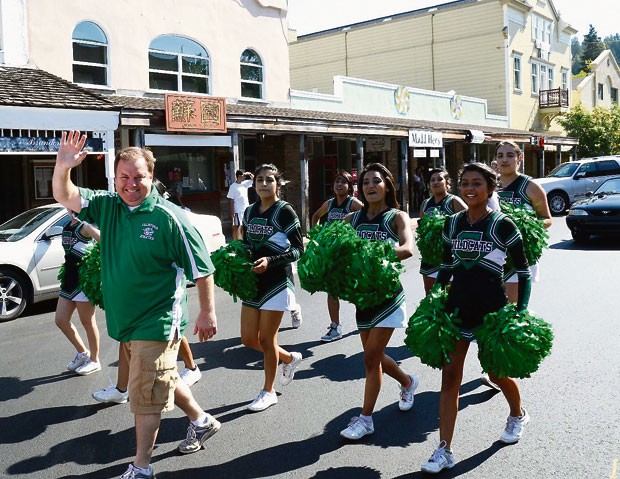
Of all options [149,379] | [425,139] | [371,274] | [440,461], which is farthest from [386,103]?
[149,379]

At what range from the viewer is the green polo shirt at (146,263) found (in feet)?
12.1

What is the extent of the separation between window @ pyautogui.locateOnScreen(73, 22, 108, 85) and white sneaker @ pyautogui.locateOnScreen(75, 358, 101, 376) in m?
10.6

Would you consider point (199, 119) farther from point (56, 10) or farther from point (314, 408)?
point (314, 408)

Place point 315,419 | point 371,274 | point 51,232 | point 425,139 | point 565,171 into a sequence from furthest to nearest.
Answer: point 565,171 < point 425,139 < point 51,232 < point 315,419 < point 371,274

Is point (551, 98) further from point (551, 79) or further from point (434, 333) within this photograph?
point (434, 333)

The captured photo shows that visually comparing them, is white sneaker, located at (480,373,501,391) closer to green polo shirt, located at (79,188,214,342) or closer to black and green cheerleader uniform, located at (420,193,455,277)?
black and green cheerleader uniform, located at (420,193,455,277)

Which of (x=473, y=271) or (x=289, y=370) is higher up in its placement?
(x=473, y=271)

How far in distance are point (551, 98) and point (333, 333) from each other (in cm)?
3369

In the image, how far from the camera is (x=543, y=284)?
10.2 metres

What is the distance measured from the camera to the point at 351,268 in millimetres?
4410

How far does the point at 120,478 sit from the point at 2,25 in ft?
40.8

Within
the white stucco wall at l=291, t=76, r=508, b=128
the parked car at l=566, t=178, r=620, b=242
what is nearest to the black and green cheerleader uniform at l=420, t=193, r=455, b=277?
the parked car at l=566, t=178, r=620, b=242

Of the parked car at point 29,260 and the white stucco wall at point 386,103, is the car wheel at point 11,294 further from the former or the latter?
the white stucco wall at point 386,103

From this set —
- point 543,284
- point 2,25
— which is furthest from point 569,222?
point 2,25
